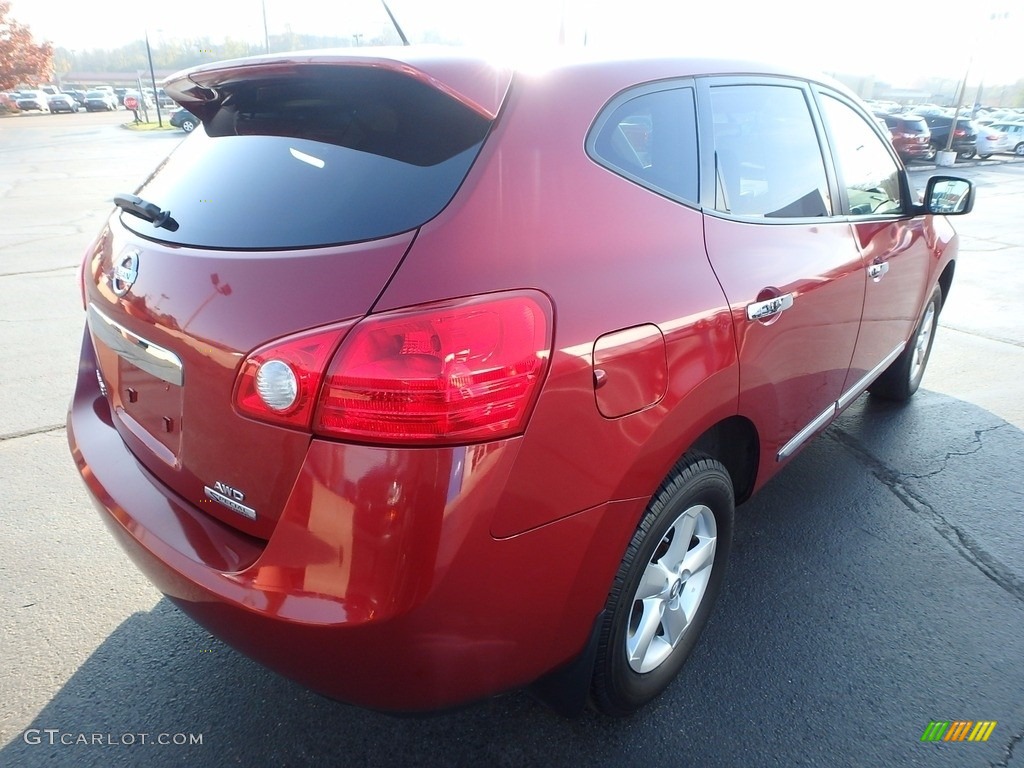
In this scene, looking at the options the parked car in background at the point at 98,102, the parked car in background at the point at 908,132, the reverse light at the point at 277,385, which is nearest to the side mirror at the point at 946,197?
the reverse light at the point at 277,385

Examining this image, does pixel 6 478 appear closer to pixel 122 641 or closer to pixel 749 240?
pixel 122 641

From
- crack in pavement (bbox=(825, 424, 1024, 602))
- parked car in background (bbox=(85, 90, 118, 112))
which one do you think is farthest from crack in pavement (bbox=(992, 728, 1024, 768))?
parked car in background (bbox=(85, 90, 118, 112))

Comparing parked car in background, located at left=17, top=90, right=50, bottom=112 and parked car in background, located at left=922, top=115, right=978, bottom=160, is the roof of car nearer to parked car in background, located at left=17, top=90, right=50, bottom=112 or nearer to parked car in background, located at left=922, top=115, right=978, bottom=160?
parked car in background, located at left=922, top=115, right=978, bottom=160

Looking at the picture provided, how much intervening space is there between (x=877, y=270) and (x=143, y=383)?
2.71 metres

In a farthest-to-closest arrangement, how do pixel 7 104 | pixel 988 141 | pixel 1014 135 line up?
1. pixel 7 104
2. pixel 1014 135
3. pixel 988 141

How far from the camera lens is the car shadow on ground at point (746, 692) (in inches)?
79.2

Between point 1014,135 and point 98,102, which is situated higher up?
point 1014,135

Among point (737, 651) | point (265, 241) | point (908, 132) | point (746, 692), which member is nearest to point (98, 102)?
point (908, 132)

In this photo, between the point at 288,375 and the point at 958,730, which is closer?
the point at 288,375

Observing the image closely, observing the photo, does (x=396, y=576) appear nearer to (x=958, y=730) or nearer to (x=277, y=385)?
(x=277, y=385)

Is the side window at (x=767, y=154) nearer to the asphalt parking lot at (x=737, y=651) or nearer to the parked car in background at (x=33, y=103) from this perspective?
the asphalt parking lot at (x=737, y=651)

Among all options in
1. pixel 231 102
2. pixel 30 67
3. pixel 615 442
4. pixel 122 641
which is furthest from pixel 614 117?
pixel 30 67

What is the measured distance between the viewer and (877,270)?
9.76ft

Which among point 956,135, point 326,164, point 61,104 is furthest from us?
point 61,104
